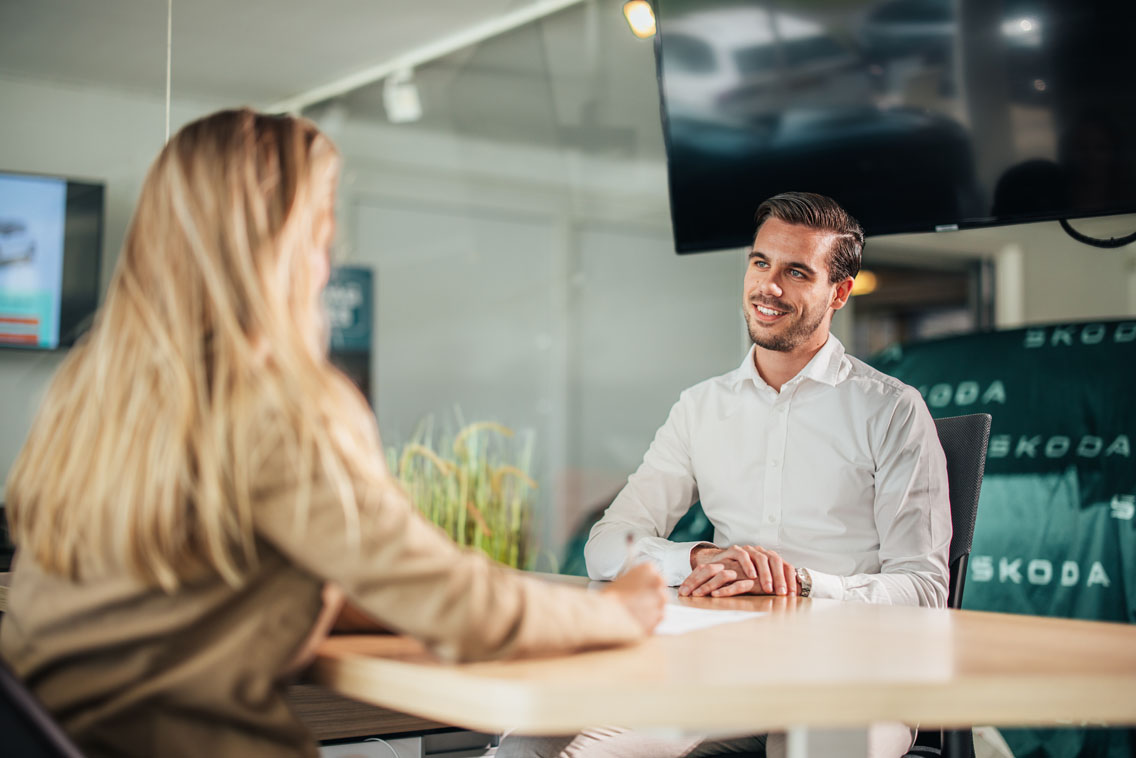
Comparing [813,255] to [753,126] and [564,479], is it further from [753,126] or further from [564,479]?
[564,479]

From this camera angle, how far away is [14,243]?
3.34 metres

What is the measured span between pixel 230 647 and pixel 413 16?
13.8ft

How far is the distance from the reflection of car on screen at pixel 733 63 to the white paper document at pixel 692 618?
1.97 m

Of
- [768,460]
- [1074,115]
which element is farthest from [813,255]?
[1074,115]

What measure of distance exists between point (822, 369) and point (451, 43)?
3457mm

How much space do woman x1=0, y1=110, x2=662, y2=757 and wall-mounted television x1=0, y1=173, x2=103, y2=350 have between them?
253cm

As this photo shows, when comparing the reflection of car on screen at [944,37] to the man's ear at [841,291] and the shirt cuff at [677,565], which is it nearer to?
the man's ear at [841,291]

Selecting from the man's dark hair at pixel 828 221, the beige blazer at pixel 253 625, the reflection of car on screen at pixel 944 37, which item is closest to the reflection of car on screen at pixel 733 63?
the reflection of car on screen at pixel 944 37

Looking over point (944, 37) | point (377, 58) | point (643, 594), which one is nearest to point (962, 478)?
point (643, 594)

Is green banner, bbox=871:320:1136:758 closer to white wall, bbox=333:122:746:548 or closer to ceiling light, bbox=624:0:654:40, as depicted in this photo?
ceiling light, bbox=624:0:654:40

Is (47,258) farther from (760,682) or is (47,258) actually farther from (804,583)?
(760,682)

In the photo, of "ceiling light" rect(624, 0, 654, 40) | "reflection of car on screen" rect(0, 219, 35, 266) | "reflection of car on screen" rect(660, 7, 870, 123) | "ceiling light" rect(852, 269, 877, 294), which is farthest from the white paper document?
"ceiling light" rect(852, 269, 877, 294)

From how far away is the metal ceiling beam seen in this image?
16.3 feet

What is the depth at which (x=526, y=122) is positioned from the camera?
5145 millimetres
